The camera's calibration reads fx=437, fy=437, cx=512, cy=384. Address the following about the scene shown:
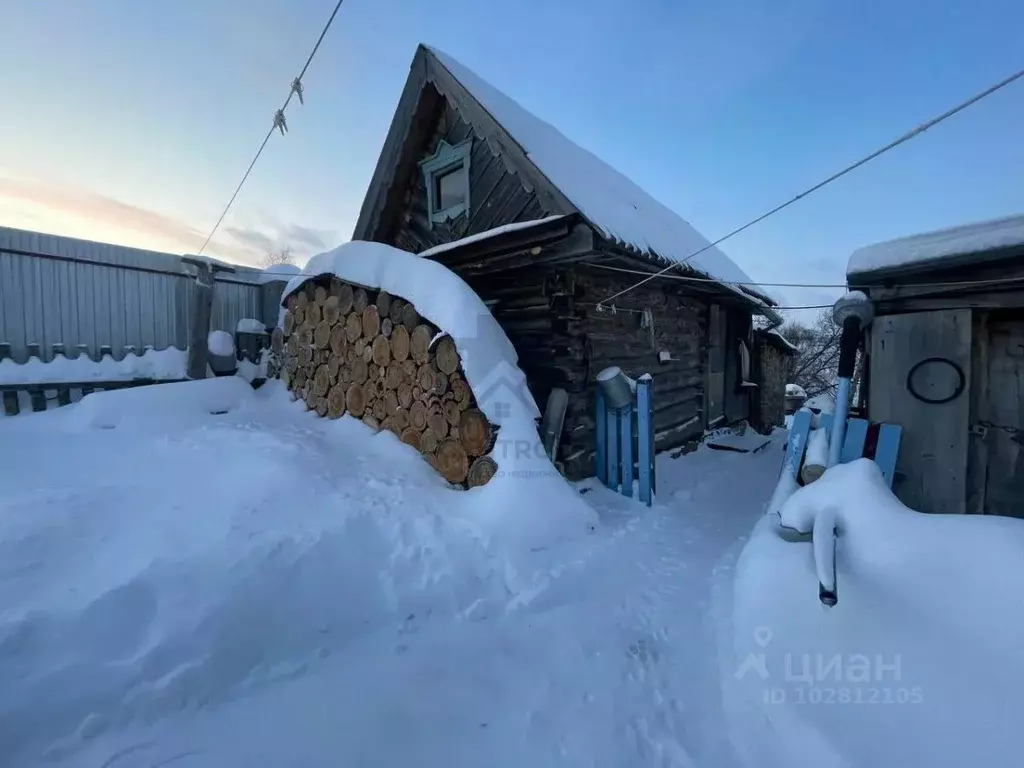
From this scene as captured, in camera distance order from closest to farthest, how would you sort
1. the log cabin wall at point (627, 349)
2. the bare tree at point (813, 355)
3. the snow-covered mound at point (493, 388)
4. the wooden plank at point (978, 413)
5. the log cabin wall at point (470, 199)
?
the wooden plank at point (978, 413) < the snow-covered mound at point (493, 388) < the log cabin wall at point (627, 349) < the log cabin wall at point (470, 199) < the bare tree at point (813, 355)

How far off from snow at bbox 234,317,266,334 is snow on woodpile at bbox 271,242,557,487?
2.63 m

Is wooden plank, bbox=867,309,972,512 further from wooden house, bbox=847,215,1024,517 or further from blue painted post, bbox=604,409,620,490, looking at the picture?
blue painted post, bbox=604,409,620,490

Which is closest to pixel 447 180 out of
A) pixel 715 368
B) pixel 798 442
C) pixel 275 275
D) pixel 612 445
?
pixel 275 275

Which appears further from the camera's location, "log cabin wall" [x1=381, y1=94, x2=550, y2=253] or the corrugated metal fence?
the corrugated metal fence

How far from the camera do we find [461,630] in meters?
2.68

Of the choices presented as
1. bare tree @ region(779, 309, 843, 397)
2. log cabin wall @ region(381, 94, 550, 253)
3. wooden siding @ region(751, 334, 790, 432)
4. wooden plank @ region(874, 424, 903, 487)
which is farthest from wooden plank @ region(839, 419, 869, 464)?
bare tree @ region(779, 309, 843, 397)

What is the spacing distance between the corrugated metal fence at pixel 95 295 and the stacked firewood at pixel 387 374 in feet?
9.01

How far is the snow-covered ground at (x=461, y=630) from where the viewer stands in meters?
1.72

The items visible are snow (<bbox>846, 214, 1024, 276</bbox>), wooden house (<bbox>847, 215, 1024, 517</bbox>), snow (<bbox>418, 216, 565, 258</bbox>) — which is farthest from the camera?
snow (<bbox>418, 216, 565, 258</bbox>)

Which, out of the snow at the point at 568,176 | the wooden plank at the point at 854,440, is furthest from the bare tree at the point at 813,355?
the wooden plank at the point at 854,440

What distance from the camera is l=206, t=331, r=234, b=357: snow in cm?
706

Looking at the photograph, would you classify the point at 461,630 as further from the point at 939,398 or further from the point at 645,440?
the point at 939,398

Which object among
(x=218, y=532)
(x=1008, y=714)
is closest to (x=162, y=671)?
(x=218, y=532)

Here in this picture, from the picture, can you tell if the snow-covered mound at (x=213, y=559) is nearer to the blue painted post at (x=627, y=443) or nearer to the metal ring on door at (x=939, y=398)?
the blue painted post at (x=627, y=443)
